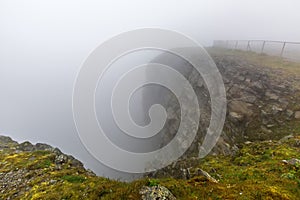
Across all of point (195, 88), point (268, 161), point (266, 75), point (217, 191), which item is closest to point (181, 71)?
point (195, 88)

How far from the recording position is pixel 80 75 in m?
20.6

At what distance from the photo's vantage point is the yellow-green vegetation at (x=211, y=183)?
8.70 m

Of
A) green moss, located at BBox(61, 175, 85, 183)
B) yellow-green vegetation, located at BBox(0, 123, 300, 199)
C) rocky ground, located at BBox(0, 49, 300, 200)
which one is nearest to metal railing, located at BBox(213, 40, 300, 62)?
rocky ground, located at BBox(0, 49, 300, 200)

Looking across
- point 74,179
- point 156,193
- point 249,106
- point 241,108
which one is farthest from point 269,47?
point 74,179

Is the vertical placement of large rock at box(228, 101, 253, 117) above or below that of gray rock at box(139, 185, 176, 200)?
above

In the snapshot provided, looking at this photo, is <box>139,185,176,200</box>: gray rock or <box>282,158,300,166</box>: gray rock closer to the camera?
<box>139,185,176,200</box>: gray rock

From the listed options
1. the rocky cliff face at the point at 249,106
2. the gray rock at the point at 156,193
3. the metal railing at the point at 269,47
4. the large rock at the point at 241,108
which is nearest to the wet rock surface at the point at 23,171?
the gray rock at the point at 156,193

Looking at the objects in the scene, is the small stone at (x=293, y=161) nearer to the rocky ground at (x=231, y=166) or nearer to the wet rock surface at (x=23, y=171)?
the rocky ground at (x=231, y=166)

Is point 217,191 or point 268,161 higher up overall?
point 268,161

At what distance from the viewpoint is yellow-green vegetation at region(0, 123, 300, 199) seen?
8.70m

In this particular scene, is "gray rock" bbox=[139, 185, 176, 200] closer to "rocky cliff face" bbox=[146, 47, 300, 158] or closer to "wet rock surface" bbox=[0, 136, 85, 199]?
"wet rock surface" bbox=[0, 136, 85, 199]

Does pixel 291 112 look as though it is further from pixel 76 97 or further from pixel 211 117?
pixel 76 97

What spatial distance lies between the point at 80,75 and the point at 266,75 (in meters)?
27.3

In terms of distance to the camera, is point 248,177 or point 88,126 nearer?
point 248,177
